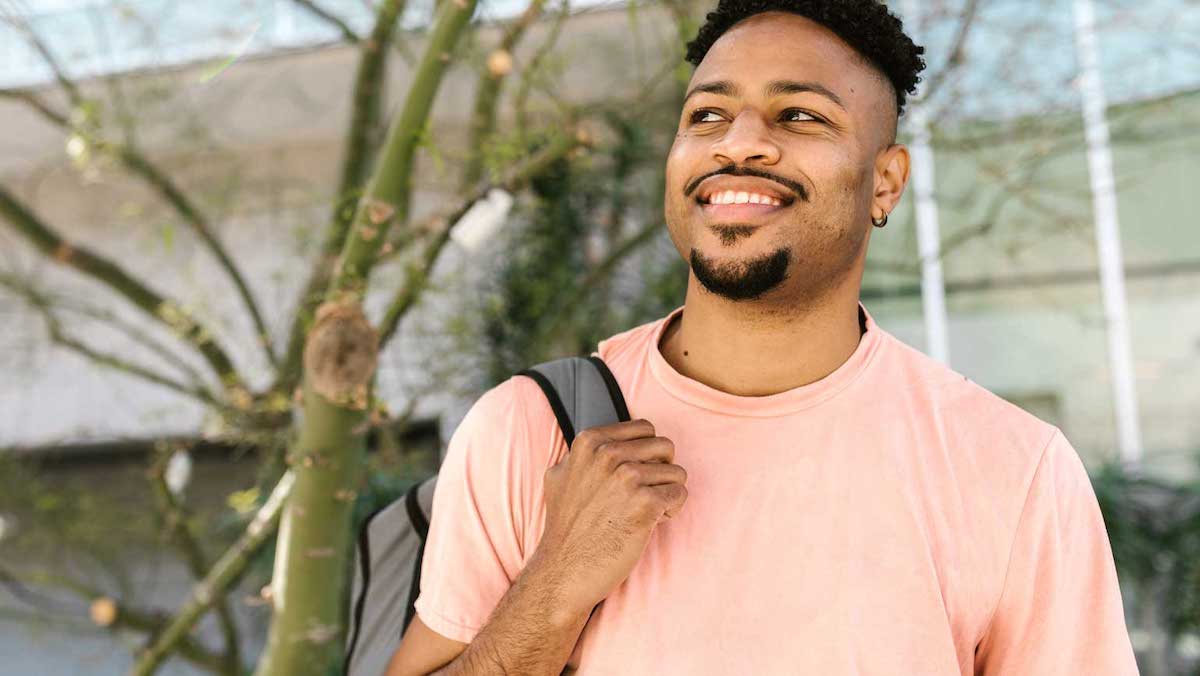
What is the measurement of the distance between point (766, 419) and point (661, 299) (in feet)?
11.0

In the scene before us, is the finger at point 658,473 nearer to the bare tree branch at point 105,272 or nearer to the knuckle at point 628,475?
the knuckle at point 628,475

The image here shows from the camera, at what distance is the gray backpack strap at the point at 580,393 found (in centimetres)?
161

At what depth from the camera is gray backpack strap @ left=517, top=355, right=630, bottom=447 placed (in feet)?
5.29

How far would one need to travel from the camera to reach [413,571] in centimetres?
171

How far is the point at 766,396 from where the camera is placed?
5.32 ft

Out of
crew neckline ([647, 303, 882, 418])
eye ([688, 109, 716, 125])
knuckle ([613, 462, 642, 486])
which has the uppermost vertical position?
eye ([688, 109, 716, 125])

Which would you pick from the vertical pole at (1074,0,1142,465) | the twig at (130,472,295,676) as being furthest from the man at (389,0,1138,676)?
the vertical pole at (1074,0,1142,465)

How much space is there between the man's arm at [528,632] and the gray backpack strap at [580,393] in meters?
0.21

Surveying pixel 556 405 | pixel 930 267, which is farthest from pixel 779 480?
pixel 930 267

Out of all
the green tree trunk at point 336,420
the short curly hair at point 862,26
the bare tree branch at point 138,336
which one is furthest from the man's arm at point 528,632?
the bare tree branch at point 138,336

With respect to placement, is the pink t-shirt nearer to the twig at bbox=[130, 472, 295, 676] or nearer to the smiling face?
the smiling face

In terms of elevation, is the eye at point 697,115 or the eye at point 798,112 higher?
the eye at point 697,115

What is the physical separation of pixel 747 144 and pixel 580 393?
411 millimetres

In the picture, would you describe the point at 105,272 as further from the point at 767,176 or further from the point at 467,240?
the point at 767,176
